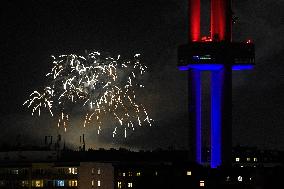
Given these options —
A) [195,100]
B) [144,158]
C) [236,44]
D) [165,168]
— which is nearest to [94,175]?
[165,168]

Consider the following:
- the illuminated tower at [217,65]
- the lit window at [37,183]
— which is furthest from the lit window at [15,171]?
the illuminated tower at [217,65]

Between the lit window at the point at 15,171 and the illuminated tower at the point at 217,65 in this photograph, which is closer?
the lit window at the point at 15,171

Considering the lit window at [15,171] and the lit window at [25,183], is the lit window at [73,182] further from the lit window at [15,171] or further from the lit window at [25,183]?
the lit window at [15,171]

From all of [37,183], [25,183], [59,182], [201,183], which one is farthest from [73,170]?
[201,183]

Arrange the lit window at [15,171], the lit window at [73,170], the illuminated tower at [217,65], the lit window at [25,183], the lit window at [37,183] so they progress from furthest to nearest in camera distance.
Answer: the illuminated tower at [217,65] < the lit window at [73,170] < the lit window at [15,171] < the lit window at [37,183] < the lit window at [25,183]

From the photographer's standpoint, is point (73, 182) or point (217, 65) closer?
point (73, 182)

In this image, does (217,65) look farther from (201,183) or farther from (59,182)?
(59,182)

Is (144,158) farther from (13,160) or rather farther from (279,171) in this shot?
(279,171)

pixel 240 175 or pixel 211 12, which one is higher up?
pixel 211 12
